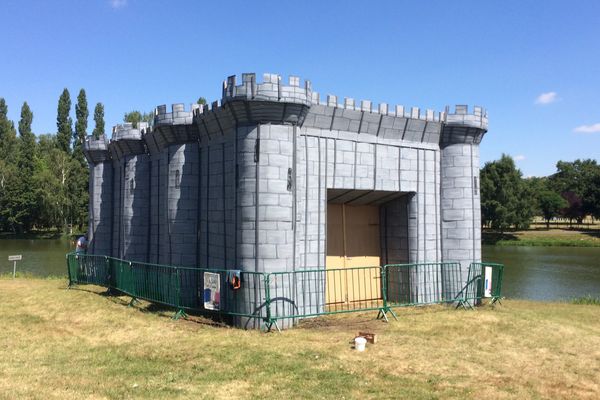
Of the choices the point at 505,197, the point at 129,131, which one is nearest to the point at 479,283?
the point at 129,131

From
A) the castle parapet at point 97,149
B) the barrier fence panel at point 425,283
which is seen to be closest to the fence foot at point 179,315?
the barrier fence panel at point 425,283

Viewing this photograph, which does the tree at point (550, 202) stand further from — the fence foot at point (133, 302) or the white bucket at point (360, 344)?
the white bucket at point (360, 344)

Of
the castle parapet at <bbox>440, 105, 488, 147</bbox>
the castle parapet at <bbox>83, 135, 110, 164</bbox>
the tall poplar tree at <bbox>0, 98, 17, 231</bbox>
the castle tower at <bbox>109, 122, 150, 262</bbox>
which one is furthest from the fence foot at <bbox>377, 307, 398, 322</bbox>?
the tall poplar tree at <bbox>0, 98, 17, 231</bbox>

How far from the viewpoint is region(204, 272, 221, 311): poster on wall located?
11.7 metres

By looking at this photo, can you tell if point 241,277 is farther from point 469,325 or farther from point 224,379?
point 469,325

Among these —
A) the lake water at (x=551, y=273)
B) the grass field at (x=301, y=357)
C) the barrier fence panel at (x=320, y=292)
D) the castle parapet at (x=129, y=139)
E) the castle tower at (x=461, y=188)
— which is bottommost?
the lake water at (x=551, y=273)

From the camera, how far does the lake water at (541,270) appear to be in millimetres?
24688

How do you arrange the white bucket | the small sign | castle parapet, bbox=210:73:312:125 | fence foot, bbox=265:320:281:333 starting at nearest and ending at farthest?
the white bucket → fence foot, bbox=265:320:281:333 → castle parapet, bbox=210:73:312:125 → the small sign

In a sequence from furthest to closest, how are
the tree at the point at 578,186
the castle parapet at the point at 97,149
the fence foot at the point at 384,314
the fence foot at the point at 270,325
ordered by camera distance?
the tree at the point at 578,186
the castle parapet at the point at 97,149
the fence foot at the point at 384,314
the fence foot at the point at 270,325

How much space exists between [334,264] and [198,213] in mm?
4464

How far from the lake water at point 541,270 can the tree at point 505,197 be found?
346 inches

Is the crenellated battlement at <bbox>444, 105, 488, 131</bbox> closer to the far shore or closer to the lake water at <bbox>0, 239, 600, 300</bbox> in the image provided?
the lake water at <bbox>0, 239, 600, 300</bbox>

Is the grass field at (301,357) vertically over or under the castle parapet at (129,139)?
under

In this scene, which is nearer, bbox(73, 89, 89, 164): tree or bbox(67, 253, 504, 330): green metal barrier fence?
bbox(67, 253, 504, 330): green metal barrier fence
